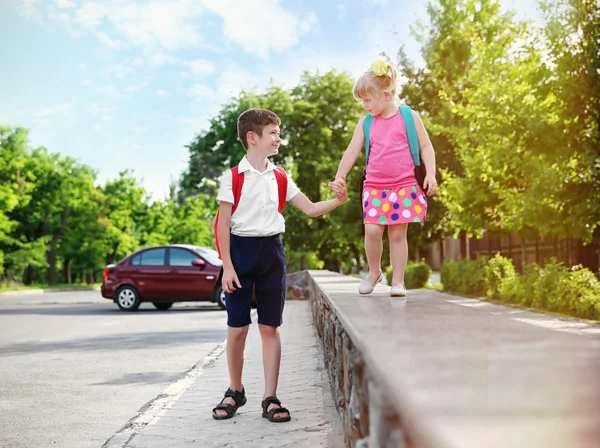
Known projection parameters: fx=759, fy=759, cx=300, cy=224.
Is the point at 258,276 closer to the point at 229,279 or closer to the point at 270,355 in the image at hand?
the point at 229,279

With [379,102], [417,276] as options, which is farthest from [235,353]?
[417,276]

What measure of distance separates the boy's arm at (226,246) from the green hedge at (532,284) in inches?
356

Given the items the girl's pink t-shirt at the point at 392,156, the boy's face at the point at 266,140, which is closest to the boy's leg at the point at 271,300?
the boy's face at the point at 266,140

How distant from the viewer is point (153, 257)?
18.4 m

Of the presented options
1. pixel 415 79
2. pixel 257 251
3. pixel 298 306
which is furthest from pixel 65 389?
pixel 415 79

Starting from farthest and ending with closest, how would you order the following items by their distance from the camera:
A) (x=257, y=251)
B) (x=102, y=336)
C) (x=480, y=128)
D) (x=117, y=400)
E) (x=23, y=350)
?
(x=480, y=128), (x=102, y=336), (x=23, y=350), (x=117, y=400), (x=257, y=251)

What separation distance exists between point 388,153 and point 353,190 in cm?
2265

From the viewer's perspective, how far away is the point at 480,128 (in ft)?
54.0

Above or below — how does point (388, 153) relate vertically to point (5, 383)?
above

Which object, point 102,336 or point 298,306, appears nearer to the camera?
point 102,336

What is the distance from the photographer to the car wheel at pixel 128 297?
18.3m

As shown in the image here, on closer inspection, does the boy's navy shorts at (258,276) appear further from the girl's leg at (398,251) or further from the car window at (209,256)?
the car window at (209,256)

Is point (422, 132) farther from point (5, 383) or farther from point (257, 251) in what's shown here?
point (5, 383)

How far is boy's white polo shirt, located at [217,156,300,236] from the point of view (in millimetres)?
4867
